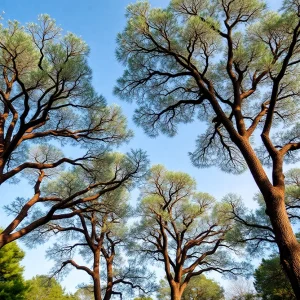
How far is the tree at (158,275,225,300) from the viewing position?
98.2 feet

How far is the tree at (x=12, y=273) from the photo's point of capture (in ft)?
52.9

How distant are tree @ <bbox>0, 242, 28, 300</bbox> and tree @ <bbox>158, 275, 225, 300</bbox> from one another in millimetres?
15620

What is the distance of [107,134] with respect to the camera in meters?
9.65

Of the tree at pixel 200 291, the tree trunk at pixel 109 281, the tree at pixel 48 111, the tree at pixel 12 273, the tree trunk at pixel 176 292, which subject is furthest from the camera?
the tree at pixel 200 291

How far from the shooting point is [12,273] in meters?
18.5

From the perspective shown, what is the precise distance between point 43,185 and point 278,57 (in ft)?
35.9

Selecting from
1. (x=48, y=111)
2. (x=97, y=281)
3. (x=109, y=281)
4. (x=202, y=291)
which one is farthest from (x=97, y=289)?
(x=202, y=291)

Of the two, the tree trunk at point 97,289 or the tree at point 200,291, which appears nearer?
the tree trunk at point 97,289

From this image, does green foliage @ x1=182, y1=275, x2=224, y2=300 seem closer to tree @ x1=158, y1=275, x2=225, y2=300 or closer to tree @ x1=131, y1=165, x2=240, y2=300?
tree @ x1=158, y1=275, x2=225, y2=300

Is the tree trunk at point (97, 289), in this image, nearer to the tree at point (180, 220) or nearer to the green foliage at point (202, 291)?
the tree at point (180, 220)

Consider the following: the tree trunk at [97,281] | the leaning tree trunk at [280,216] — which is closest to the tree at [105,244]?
the tree trunk at [97,281]

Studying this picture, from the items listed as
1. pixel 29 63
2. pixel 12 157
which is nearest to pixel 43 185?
pixel 12 157

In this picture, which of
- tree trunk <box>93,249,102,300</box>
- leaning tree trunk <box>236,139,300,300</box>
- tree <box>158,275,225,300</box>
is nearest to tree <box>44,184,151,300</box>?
tree trunk <box>93,249,102,300</box>

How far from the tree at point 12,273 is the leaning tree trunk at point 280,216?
15.7 metres
